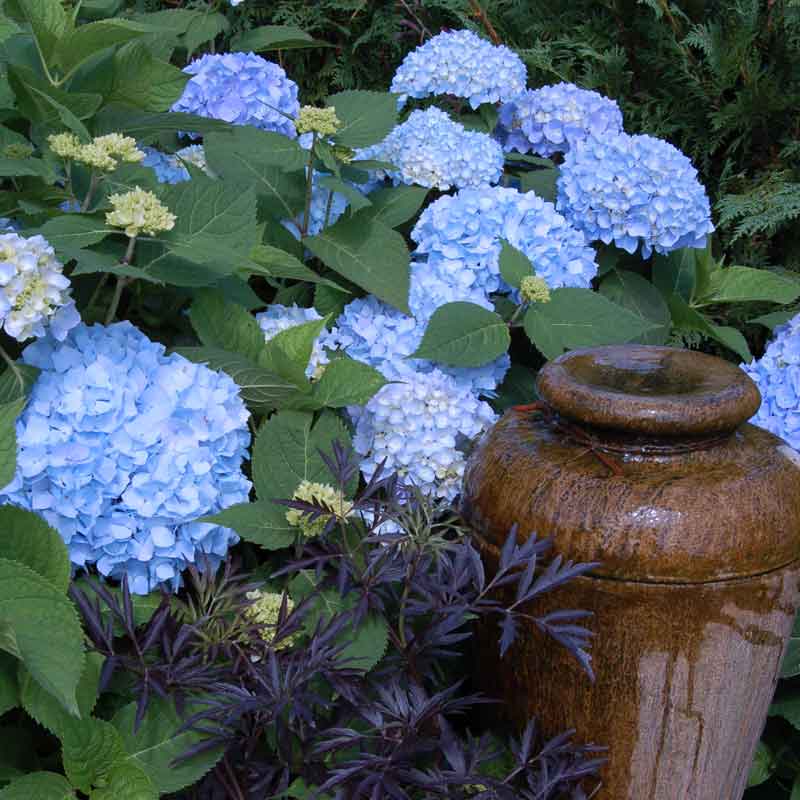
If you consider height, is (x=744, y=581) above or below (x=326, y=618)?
above

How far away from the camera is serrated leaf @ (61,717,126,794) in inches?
48.2

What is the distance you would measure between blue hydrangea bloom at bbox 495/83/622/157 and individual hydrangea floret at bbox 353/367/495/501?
2.62ft

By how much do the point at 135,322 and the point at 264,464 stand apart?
46 cm

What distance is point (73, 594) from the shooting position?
1346 mm

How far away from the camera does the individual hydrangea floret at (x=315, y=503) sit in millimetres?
1362

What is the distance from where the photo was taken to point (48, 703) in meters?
1.24

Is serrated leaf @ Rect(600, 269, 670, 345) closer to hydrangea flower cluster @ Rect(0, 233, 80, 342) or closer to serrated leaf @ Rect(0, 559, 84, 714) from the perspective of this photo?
hydrangea flower cluster @ Rect(0, 233, 80, 342)

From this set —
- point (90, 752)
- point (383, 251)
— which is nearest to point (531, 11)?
point (383, 251)

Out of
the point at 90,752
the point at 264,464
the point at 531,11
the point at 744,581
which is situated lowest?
the point at 90,752

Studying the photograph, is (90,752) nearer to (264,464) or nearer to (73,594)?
(73,594)

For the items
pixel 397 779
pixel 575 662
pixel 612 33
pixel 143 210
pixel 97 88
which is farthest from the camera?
pixel 612 33

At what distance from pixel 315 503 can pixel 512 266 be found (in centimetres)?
68

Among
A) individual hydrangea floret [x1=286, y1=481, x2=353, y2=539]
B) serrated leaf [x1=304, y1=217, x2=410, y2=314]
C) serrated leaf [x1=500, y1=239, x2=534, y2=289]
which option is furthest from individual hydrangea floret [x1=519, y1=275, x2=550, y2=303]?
individual hydrangea floret [x1=286, y1=481, x2=353, y2=539]

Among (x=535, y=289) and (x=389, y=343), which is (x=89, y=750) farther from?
(x=535, y=289)
